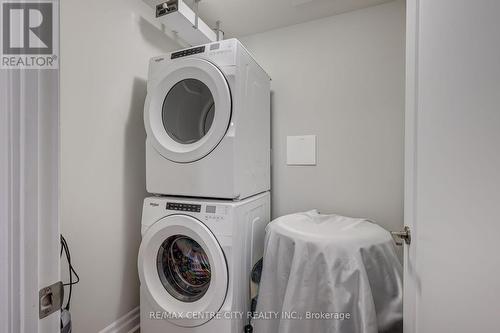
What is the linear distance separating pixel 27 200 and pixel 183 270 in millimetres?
1172

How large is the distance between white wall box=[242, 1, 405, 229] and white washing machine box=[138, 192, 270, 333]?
63 centimetres

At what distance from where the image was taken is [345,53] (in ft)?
5.51

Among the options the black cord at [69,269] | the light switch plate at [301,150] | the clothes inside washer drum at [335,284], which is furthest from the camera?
the light switch plate at [301,150]

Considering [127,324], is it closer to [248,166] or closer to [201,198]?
[201,198]

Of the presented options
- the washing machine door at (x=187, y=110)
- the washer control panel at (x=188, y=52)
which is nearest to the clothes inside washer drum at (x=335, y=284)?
the washing machine door at (x=187, y=110)

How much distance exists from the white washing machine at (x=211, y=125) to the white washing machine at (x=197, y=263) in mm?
106

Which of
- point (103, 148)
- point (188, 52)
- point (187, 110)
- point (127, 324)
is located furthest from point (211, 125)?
point (127, 324)

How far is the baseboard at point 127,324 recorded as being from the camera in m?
1.33

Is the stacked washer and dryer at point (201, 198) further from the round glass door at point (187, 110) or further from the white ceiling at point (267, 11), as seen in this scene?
the white ceiling at point (267, 11)

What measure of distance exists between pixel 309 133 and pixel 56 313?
1702mm

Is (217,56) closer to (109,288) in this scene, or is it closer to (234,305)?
(234,305)

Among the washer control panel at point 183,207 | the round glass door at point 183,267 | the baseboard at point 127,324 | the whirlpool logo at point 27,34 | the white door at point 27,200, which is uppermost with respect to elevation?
the whirlpool logo at point 27,34

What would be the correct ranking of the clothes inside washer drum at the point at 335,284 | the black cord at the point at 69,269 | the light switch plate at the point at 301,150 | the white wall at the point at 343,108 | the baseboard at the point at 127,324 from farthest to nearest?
the light switch plate at the point at 301,150, the white wall at the point at 343,108, the baseboard at the point at 127,324, the black cord at the point at 69,269, the clothes inside washer drum at the point at 335,284

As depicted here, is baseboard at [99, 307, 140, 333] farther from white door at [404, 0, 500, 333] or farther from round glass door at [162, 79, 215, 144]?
white door at [404, 0, 500, 333]
